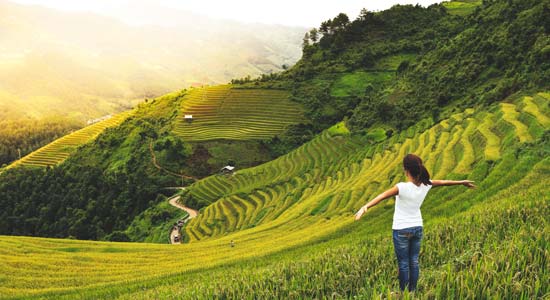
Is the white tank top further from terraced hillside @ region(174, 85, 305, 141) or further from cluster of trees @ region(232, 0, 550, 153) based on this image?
terraced hillside @ region(174, 85, 305, 141)

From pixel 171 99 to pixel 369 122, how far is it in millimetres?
66284

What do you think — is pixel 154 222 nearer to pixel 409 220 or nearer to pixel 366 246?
pixel 366 246

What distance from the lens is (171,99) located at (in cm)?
10981

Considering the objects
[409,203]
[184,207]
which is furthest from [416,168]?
[184,207]

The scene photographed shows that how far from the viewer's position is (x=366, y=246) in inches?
354

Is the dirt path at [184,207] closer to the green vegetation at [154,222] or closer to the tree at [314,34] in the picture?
the green vegetation at [154,222]

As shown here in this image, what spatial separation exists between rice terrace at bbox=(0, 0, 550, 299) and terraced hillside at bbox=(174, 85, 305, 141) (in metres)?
0.50

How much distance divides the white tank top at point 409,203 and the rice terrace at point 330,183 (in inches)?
0.8

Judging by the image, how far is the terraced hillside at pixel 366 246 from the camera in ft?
17.1

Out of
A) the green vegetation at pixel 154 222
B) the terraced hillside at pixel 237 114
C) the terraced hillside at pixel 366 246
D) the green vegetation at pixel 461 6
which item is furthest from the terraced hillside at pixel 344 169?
the green vegetation at pixel 461 6

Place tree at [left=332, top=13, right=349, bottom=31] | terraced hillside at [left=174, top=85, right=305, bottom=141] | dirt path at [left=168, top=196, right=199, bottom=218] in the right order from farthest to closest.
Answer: tree at [left=332, top=13, right=349, bottom=31] → terraced hillside at [left=174, top=85, right=305, bottom=141] → dirt path at [left=168, top=196, right=199, bottom=218]

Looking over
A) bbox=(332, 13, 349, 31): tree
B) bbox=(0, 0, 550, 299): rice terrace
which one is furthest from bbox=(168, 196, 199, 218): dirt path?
bbox=(332, 13, 349, 31): tree

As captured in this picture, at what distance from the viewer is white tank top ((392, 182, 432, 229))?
5391 mm

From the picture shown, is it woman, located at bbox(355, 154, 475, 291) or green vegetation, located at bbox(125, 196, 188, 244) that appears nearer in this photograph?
woman, located at bbox(355, 154, 475, 291)
